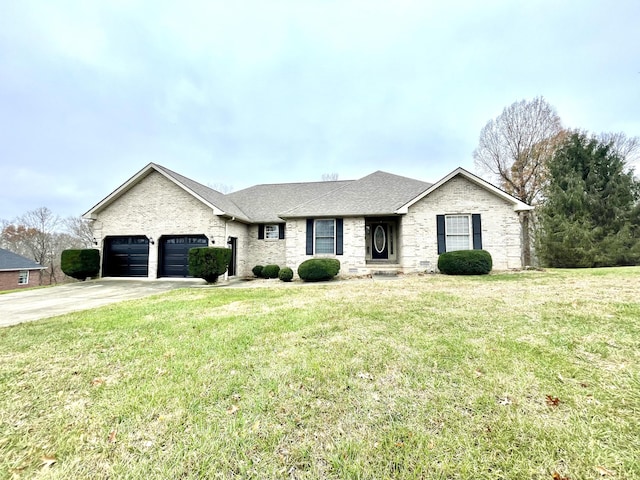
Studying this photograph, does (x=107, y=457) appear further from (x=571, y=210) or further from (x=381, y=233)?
(x=571, y=210)

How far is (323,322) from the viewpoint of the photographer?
503 cm

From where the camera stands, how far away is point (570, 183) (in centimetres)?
1767

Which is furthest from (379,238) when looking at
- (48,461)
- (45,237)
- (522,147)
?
(45,237)

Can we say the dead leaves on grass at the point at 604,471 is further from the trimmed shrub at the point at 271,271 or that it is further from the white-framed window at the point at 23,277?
the white-framed window at the point at 23,277

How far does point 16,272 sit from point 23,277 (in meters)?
0.97

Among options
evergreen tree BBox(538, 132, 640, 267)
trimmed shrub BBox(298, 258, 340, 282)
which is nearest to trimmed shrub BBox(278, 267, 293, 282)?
trimmed shrub BBox(298, 258, 340, 282)

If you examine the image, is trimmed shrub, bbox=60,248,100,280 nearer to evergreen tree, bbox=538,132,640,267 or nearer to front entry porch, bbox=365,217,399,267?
front entry porch, bbox=365,217,399,267

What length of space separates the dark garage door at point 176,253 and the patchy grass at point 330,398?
947 cm

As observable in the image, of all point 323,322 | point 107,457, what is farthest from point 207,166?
point 107,457

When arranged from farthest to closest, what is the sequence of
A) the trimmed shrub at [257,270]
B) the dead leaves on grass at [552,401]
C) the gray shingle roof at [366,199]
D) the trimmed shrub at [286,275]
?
the trimmed shrub at [257,270]
the gray shingle roof at [366,199]
the trimmed shrub at [286,275]
the dead leaves on grass at [552,401]

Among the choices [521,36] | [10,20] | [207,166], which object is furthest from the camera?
[207,166]

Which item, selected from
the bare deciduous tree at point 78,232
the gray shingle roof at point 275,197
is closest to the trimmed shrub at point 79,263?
the gray shingle roof at point 275,197

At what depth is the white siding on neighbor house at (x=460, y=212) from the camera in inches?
491

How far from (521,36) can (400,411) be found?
18.1 metres
